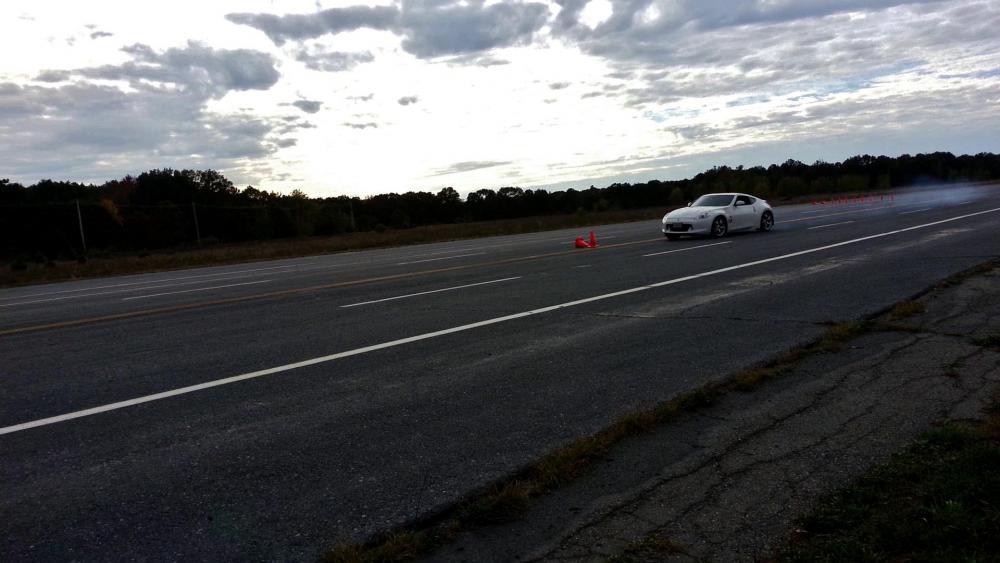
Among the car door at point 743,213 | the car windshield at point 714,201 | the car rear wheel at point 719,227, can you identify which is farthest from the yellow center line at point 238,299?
the car door at point 743,213

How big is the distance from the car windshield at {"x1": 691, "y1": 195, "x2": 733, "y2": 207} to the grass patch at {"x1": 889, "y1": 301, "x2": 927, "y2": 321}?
594 inches

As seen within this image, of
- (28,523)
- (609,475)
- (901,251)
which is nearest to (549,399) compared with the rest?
(609,475)

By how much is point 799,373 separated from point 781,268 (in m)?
8.30

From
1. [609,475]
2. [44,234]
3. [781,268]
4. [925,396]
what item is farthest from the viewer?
[44,234]

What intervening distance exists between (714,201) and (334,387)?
20.3m

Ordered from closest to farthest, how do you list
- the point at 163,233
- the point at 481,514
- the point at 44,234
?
the point at 481,514
the point at 44,234
the point at 163,233

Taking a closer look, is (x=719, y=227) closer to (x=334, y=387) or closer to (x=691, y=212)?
(x=691, y=212)

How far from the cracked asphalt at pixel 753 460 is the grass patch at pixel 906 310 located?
59.4 inches

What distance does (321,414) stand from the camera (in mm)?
5738

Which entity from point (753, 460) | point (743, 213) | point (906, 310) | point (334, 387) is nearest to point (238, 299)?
point (334, 387)

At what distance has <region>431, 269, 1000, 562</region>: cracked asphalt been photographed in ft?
11.8

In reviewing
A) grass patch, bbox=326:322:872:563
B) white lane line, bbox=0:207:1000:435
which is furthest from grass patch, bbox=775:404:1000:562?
white lane line, bbox=0:207:1000:435

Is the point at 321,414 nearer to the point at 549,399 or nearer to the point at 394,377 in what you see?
the point at 394,377

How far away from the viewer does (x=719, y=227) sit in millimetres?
23562
